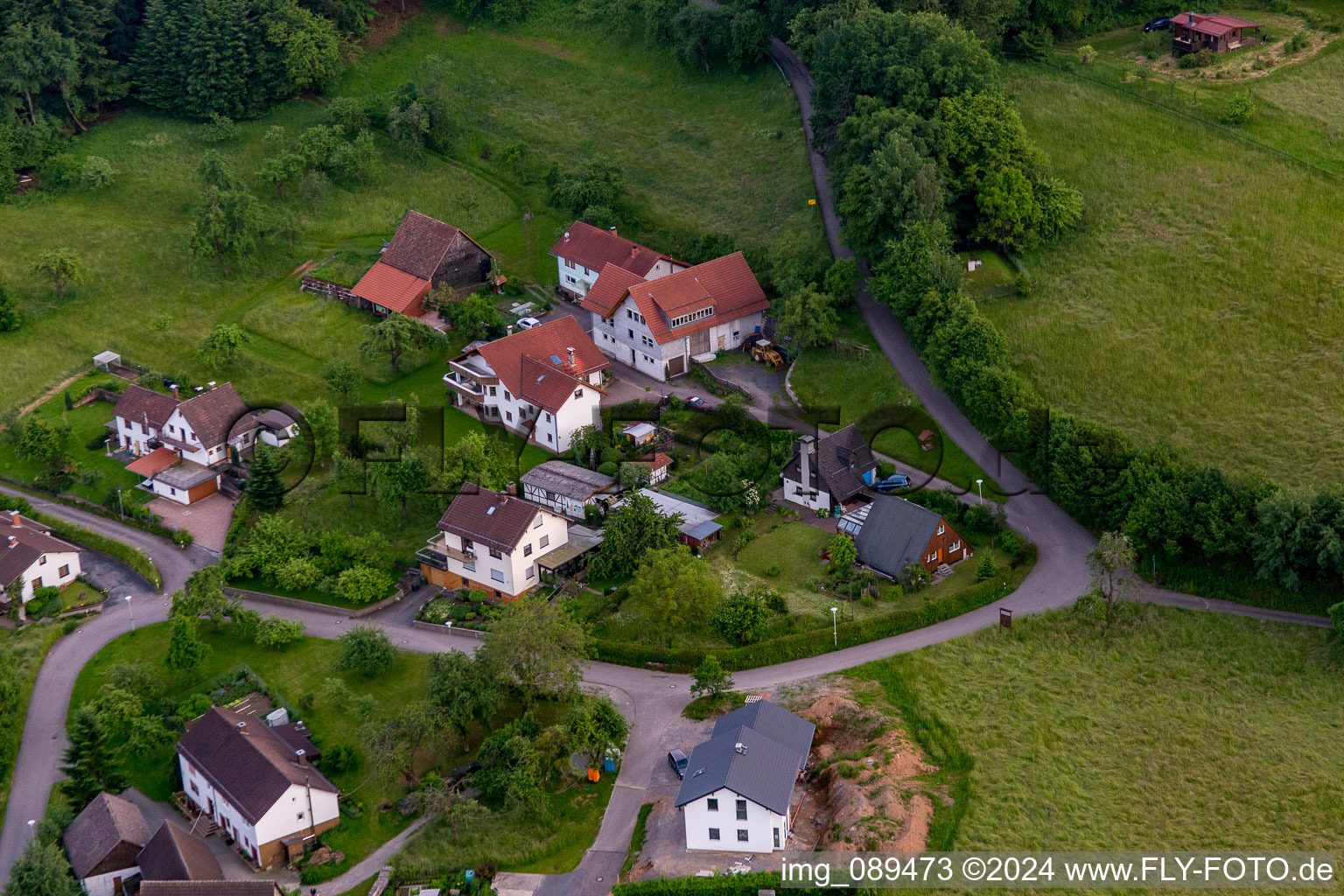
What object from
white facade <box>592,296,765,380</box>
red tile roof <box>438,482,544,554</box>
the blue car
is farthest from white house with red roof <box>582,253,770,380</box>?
red tile roof <box>438,482,544,554</box>

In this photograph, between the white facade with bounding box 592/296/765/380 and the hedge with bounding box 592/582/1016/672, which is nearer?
the hedge with bounding box 592/582/1016/672

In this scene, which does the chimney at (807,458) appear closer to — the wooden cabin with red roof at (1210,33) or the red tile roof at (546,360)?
the red tile roof at (546,360)

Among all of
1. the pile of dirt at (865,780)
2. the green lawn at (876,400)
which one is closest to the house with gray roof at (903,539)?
the green lawn at (876,400)

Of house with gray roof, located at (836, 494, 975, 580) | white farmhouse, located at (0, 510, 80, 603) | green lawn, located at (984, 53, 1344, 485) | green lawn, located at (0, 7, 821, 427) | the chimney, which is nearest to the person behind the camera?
house with gray roof, located at (836, 494, 975, 580)

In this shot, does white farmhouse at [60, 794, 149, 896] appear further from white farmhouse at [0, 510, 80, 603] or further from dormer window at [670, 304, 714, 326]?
dormer window at [670, 304, 714, 326]

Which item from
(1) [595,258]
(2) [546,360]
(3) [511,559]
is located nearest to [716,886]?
(3) [511,559]

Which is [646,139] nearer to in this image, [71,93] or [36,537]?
[71,93]
